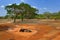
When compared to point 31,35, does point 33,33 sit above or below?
below

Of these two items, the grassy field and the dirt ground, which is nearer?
the dirt ground

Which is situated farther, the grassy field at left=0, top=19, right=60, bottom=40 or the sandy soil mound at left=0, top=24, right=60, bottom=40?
the grassy field at left=0, top=19, right=60, bottom=40

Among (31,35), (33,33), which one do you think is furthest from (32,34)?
(33,33)

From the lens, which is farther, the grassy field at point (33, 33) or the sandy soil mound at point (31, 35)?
the grassy field at point (33, 33)

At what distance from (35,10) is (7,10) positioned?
1714 centimetres

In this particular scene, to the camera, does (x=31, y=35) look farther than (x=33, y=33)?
No

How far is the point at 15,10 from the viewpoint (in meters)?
60.8

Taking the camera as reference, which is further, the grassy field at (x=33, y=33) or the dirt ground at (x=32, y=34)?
the grassy field at (x=33, y=33)

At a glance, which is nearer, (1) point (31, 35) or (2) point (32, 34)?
(1) point (31, 35)

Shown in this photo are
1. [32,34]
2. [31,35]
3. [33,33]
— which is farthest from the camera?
[33,33]

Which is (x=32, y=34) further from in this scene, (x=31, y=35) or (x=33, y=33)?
(x=33, y=33)

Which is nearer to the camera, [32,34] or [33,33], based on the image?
[32,34]

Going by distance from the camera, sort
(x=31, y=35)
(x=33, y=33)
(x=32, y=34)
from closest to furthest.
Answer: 1. (x=31, y=35)
2. (x=32, y=34)
3. (x=33, y=33)

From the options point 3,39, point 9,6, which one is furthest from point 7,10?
point 3,39
